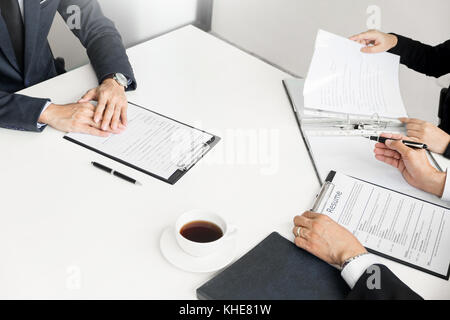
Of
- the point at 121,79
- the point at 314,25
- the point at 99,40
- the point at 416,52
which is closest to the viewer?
the point at 121,79

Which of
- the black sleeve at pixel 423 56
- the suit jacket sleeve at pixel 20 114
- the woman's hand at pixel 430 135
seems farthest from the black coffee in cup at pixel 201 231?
the black sleeve at pixel 423 56

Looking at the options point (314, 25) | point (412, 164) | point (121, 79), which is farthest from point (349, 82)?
point (314, 25)

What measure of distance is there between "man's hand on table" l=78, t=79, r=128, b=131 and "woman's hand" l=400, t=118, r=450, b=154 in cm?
87

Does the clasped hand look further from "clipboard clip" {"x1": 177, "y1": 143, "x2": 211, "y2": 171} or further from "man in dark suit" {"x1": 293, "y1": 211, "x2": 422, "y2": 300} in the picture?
"man in dark suit" {"x1": 293, "y1": 211, "x2": 422, "y2": 300}

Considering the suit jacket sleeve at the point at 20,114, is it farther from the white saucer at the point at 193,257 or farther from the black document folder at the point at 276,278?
the black document folder at the point at 276,278

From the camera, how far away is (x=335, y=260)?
0.94 meters

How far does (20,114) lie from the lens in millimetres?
1187

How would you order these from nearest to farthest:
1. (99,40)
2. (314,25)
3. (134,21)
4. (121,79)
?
(121,79) < (99,40) < (134,21) < (314,25)

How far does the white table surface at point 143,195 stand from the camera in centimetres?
88

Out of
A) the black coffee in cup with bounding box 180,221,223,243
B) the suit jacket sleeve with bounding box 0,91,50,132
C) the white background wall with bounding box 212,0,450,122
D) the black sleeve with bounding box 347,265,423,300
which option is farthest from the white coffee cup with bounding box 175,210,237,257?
the white background wall with bounding box 212,0,450,122

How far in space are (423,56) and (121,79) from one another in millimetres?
1125

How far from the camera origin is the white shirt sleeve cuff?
2.92ft

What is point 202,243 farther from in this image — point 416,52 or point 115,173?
point 416,52
